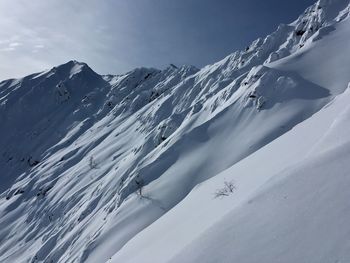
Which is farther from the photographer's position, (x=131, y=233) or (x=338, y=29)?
(x=338, y=29)

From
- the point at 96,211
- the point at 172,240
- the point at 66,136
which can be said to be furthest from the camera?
the point at 66,136

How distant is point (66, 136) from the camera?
11381 cm

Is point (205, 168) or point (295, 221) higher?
point (295, 221)

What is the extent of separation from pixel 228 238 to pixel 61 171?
80.9 metres

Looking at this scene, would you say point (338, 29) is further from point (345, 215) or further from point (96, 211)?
point (345, 215)

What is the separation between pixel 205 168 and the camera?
3416cm

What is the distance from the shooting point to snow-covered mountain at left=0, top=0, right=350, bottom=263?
7883 millimetres

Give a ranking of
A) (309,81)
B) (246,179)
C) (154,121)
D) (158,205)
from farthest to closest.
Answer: (154,121)
(309,81)
(158,205)
(246,179)

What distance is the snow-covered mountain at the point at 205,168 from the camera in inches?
310

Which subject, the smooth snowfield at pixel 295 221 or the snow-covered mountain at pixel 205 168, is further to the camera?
the snow-covered mountain at pixel 205 168

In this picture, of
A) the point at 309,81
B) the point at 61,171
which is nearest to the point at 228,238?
the point at 309,81

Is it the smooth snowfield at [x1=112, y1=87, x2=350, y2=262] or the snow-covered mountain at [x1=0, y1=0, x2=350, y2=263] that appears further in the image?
the snow-covered mountain at [x1=0, y1=0, x2=350, y2=263]

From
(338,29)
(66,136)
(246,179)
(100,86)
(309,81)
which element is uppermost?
(100,86)

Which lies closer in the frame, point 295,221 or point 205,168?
point 295,221
